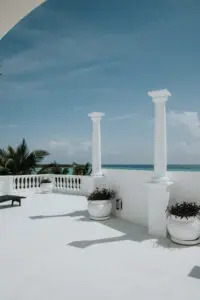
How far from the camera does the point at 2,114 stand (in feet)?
68.4

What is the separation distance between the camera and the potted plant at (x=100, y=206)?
7.32 m

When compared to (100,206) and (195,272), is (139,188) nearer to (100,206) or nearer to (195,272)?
(100,206)

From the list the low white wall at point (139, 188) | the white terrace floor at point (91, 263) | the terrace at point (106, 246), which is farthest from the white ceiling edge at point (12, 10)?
the low white wall at point (139, 188)

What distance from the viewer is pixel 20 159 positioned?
569 inches

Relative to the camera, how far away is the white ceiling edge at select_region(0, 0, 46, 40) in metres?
1.59

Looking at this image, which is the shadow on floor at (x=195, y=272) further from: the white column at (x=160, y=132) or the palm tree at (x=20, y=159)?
the palm tree at (x=20, y=159)

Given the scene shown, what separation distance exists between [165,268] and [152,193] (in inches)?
80.3

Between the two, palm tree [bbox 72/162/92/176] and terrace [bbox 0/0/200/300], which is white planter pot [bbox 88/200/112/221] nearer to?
terrace [bbox 0/0/200/300]

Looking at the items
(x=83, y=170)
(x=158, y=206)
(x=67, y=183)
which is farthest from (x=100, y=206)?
(x=83, y=170)

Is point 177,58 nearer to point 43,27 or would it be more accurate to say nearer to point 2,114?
point 43,27

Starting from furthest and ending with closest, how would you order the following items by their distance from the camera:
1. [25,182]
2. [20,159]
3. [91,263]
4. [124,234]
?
[20,159]
[25,182]
[124,234]
[91,263]

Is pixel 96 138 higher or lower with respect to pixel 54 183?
higher

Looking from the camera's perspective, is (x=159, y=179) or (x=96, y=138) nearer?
(x=159, y=179)

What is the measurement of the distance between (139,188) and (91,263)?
3055mm
